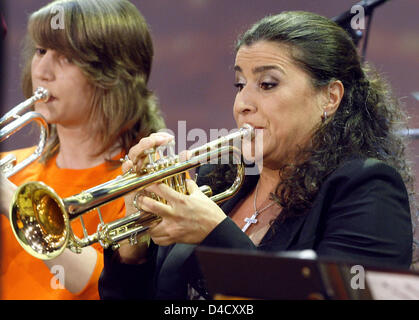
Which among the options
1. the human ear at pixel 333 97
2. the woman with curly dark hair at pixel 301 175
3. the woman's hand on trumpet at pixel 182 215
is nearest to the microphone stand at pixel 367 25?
the woman with curly dark hair at pixel 301 175

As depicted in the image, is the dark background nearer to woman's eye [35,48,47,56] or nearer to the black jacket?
woman's eye [35,48,47,56]

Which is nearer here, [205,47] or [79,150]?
[79,150]

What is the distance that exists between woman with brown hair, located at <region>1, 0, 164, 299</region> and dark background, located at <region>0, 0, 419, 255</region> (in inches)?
13.7

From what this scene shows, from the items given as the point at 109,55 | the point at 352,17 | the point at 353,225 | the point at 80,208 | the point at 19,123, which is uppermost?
the point at 352,17

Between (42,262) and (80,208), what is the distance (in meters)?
0.91

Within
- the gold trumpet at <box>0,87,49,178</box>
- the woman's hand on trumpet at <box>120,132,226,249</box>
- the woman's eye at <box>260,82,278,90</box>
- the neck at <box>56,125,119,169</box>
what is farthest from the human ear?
the gold trumpet at <box>0,87,49,178</box>

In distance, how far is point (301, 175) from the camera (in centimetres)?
180

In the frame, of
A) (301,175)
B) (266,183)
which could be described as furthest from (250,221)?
(301,175)

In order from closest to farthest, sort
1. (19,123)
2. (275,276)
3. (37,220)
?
(275,276), (37,220), (19,123)

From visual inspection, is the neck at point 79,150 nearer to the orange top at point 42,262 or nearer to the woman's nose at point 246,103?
the orange top at point 42,262

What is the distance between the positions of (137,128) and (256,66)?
883 mm

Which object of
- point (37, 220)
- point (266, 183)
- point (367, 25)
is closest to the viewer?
point (37, 220)

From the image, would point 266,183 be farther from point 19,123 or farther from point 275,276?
point 19,123
